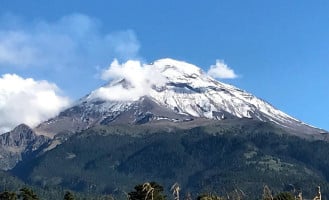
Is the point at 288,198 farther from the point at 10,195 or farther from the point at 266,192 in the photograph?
the point at 266,192

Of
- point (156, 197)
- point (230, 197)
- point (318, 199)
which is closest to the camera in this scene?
point (318, 199)

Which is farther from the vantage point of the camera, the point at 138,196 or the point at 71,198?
the point at 71,198

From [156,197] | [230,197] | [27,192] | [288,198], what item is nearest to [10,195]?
[27,192]

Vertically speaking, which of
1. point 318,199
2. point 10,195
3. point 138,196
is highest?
point 10,195

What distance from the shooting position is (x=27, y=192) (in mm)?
127938

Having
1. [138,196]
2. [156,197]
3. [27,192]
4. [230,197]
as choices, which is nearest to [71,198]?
[27,192]

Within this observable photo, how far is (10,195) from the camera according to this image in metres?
122

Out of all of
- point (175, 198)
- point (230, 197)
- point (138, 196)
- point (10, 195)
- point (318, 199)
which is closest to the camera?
point (318, 199)

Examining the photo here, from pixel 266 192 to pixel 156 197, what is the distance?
70.1 m

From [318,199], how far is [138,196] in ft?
207

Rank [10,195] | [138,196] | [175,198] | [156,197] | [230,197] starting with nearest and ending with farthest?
[175,198] < [230,197] < [138,196] < [156,197] < [10,195]

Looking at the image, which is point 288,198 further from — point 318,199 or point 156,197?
point 318,199

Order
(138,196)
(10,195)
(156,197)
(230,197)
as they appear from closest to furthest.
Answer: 1. (230,197)
2. (138,196)
3. (156,197)
4. (10,195)

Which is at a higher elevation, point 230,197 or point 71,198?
point 71,198
